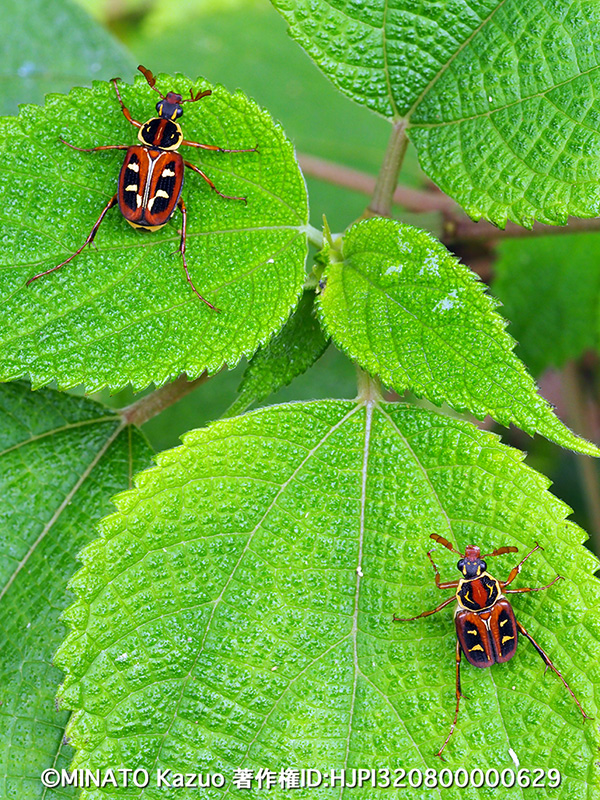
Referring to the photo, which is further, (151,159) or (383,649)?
(151,159)

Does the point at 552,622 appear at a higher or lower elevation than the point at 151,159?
lower

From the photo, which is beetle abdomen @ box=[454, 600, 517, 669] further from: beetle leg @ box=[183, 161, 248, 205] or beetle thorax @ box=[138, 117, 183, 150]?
beetle thorax @ box=[138, 117, 183, 150]

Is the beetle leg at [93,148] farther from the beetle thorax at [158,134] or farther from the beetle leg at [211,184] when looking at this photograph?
the beetle leg at [211,184]

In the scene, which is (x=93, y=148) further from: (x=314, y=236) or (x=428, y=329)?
(x=428, y=329)

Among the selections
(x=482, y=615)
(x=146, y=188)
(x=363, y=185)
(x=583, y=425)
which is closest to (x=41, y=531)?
(x=146, y=188)

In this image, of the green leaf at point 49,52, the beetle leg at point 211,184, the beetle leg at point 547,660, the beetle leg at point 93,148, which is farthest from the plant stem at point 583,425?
the green leaf at point 49,52

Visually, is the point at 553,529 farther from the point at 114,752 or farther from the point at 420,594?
the point at 114,752

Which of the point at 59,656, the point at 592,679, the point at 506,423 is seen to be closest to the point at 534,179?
the point at 506,423
